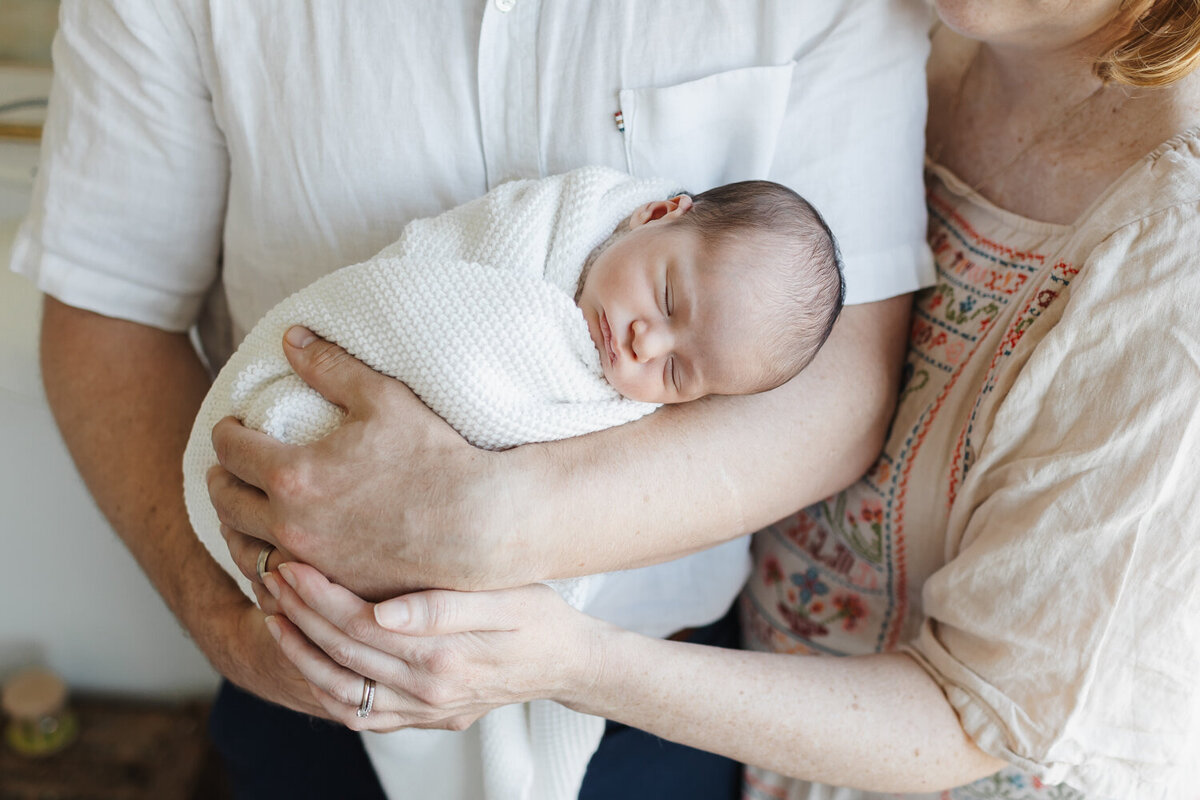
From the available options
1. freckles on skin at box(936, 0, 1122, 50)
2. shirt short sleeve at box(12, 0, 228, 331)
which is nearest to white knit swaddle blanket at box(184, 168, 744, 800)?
shirt short sleeve at box(12, 0, 228, 331)

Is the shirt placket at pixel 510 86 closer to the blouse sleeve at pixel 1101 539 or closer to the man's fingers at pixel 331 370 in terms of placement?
the man's fingers at pixel 331 370

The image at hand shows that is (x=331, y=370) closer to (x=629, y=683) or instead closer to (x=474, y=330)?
(x=474, y=330)

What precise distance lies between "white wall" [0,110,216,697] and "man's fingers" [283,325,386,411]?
0.91 meters

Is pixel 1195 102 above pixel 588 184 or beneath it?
above

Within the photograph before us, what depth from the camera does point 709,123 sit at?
1.09 metres

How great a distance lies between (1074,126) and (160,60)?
1.09 metres

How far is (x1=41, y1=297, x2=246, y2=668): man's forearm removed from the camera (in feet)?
4.01

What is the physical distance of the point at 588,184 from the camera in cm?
101

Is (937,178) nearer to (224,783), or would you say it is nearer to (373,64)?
(373,64)

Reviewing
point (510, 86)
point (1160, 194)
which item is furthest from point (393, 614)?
point (1160, 194)

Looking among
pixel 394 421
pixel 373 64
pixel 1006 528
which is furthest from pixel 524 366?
pixel 1006 528

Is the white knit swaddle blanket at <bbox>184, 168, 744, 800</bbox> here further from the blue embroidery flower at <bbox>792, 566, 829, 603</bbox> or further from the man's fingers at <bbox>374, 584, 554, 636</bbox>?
the blue embroidery flower at <bbox>792, 566, 829, 603</bbox>

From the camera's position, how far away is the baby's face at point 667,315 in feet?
3.14

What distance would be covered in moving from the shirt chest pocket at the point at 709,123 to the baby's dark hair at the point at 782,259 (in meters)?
0.10
